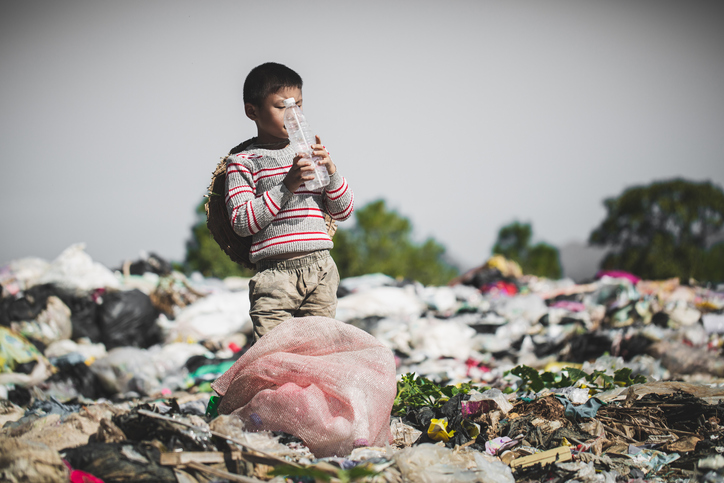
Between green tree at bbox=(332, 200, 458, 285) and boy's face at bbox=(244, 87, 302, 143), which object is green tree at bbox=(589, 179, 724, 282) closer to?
green tree at bbox=(332, 200, 458, 285)

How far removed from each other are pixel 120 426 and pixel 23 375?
8.76ft

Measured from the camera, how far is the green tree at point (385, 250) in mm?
23234

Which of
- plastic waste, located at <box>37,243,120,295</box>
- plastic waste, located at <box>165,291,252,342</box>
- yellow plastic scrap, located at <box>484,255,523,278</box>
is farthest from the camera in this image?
yellow plastic scrap, located at <box>484,255,523,278</box>

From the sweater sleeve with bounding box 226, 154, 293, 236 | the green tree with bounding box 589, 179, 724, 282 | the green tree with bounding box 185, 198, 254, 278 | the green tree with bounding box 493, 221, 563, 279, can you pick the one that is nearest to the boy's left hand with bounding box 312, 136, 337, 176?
the sweater sleeve with bounding box 226, 154, 293, 236

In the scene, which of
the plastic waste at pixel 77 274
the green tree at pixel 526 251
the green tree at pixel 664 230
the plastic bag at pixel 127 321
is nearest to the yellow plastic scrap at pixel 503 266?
the plastic bag at pixel 127 321

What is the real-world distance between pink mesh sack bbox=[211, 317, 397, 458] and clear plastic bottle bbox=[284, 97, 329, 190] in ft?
1.68

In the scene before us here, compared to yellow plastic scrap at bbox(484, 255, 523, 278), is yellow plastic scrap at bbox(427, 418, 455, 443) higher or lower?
higher

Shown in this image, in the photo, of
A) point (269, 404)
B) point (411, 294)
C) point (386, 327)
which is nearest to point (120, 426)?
point (269, 404)

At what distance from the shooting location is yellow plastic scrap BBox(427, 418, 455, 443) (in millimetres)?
1987

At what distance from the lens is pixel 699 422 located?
206cm

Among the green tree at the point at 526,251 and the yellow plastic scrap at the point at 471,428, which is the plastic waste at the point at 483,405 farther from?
the green tree at the point at 526,251

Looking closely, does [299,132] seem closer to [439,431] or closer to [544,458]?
[439,431]

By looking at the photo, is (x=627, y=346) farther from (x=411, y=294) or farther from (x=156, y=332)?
(x=156, y=332)

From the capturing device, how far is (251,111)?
210 centimetres
